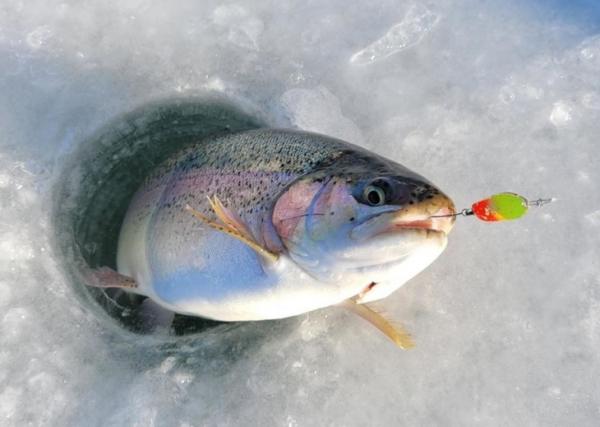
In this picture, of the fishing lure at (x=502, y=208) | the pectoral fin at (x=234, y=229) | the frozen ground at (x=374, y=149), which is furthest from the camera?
the frozen ground at (x=374, y=149)

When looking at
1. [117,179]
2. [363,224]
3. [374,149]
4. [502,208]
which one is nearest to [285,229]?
[363,224]

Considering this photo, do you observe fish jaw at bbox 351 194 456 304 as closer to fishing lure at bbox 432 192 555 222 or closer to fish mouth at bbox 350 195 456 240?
fish mouth at bbox 350 195 456 240

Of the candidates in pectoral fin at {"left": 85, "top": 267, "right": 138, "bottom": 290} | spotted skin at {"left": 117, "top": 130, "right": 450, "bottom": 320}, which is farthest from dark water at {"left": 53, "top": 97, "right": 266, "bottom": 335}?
spotted skin at {"left": 117, "top": 130, "right": 450, "bottom": 320}

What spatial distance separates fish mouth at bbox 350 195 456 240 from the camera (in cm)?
155

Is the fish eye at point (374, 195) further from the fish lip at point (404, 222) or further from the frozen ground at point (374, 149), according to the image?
the frozen ground at point (374, 149)

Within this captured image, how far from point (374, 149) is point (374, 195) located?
0.89 m

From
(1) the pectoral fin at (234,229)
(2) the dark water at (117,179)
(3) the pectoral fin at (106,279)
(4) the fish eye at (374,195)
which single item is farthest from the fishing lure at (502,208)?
(3) the pectoral fin at (106,279)

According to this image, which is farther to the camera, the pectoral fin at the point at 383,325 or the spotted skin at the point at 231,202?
the pectoral fin at the point at 383,325

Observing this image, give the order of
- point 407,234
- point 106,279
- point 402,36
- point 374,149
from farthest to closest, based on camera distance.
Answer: point 402,36, point 374,149, point 106,279, point 407,234

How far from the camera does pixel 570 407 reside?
2102 millimetres

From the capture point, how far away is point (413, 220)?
1.57 m

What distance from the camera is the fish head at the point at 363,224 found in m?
1.56

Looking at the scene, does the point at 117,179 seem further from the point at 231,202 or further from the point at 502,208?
the point at 502,208

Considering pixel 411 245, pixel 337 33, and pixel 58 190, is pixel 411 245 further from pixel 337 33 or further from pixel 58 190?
pixel 58 190
